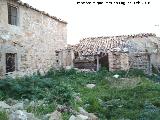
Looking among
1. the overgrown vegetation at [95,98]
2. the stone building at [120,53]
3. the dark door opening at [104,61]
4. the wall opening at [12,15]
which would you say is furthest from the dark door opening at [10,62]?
the dark door opening at [104,61]

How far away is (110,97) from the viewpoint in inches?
441

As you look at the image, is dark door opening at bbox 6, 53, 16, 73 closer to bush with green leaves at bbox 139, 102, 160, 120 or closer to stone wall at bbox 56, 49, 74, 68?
stone wall at bbox 56, 49, 74, 68

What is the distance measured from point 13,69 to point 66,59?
6.84 meters

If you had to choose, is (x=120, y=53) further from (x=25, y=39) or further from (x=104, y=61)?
(x=25, y=39)

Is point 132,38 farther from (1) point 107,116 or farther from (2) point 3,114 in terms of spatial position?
(2) point 3,114

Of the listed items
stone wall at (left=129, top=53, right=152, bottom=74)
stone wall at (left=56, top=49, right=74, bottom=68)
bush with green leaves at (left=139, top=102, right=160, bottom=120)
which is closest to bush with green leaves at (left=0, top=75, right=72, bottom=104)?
bush with green leaves at (left=139, top=102, right=160, bottom=120)

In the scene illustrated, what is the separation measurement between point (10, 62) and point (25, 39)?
1.56 metres

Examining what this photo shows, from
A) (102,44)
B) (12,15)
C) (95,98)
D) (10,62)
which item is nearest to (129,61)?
(102,44)

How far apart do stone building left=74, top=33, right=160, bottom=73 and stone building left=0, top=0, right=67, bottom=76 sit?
2.95 m

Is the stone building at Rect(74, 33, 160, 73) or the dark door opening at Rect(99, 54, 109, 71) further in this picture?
the dark door opening at Rect(99, 54, 109, 71)

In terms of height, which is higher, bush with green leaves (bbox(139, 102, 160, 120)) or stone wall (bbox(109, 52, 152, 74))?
stone wall (bbox(109, 52, 152, 74))

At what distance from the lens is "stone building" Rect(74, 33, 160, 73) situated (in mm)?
19578

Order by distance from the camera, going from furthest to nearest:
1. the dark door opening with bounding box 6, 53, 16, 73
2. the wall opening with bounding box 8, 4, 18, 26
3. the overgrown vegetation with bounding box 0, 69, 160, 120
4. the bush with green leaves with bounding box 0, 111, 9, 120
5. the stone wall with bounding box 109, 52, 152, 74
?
the stone wall with bounding box 109, 52, 152, 74 < the wall opening with bounding box 8, 4, 18, 26 < the dark door opening with bounding box 6, 53, 16, 73 < the overgrown vegetation with bounding box 0, 69, 160, 120 < the bush with green leaves with bounding box 0, 111, 9, 120

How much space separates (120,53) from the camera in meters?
19.6
